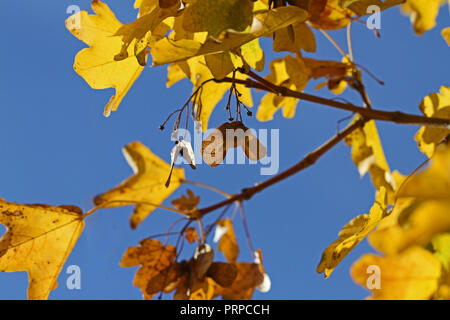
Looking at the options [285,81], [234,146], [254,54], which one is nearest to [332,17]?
[285,81]

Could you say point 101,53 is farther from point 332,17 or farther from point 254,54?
point 332,17

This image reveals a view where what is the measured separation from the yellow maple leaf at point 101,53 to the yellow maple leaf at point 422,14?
1.22ft

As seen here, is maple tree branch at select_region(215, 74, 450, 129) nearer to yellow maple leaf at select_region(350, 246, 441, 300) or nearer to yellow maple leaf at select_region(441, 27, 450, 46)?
yellow maple leaf at select_region(441, 27, 450, 46)

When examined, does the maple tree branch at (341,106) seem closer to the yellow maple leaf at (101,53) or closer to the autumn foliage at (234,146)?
the autumn foliage at (234,146)

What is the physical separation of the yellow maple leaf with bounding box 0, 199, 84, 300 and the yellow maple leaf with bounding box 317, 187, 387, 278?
1.47 feet

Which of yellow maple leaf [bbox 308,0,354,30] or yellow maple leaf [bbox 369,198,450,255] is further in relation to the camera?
yellow maple leaf [bbox 308,0,354,30]

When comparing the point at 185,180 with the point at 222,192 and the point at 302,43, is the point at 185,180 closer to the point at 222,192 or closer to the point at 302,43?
the point at 222,192

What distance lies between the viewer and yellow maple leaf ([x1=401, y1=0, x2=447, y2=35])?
528 millimetres

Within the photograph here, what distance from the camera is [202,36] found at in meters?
0.55

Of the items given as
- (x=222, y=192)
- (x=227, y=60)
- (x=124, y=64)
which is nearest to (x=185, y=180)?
(x=222, y=192)

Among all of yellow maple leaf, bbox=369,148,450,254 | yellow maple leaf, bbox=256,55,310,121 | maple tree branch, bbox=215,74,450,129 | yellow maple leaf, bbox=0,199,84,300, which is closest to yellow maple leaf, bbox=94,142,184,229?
yellow maple leaf, bbox=0,199,84,300

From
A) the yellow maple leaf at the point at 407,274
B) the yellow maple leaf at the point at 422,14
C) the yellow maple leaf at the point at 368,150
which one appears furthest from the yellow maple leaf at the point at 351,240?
the yellow maple leaf at the point at 368,150

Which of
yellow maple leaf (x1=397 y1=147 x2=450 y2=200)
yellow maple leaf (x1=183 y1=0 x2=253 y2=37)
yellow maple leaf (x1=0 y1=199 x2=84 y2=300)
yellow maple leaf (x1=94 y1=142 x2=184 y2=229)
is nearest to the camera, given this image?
yellow maple leaf (x1=397 y1=147 x2=450 y2=200)

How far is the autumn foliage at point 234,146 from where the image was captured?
372mm
